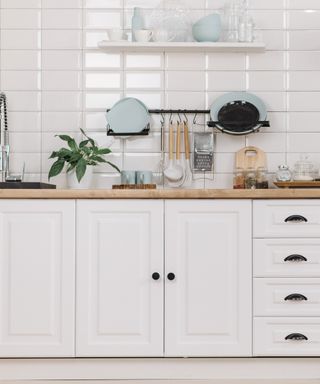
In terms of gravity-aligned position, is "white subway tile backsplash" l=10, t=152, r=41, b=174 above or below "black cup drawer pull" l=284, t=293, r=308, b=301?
above

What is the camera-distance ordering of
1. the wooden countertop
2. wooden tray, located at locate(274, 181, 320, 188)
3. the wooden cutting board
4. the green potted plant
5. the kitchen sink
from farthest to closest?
the wooden cutting board → the green potted plant → wooden tray, located at locate(274, 181, 320, 188) → the kitchen sink → the wooden countertop

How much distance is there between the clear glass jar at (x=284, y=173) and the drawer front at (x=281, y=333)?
2.53 feet

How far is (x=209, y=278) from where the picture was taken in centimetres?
311

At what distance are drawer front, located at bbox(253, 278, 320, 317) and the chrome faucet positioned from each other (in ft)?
4.56

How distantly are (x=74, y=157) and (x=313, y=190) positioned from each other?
3.90 ft

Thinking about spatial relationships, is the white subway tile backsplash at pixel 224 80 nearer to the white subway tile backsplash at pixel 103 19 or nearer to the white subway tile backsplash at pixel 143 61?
the white subway tile backsplash at pixel 143 61

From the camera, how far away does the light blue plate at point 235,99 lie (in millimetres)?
3701

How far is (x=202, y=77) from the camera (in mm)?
3754

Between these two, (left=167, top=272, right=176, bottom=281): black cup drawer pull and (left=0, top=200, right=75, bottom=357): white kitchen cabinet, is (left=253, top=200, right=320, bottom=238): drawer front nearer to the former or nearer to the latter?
(left=167, top=272, right=176, bottom=281): black cup drawer pull

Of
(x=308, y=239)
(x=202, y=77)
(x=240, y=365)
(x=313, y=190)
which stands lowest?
(x=240, y=365)

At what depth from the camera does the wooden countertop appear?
10.1 ft

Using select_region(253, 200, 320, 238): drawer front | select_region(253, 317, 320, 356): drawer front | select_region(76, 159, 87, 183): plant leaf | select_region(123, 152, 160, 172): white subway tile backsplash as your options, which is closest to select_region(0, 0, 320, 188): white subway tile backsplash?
select_region(123, 152, 160, 172): white subway tile backsplash

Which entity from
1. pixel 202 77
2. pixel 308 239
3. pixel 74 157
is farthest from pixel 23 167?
pixel 308 239

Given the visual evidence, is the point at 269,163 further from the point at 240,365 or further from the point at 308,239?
the point at 240,365
